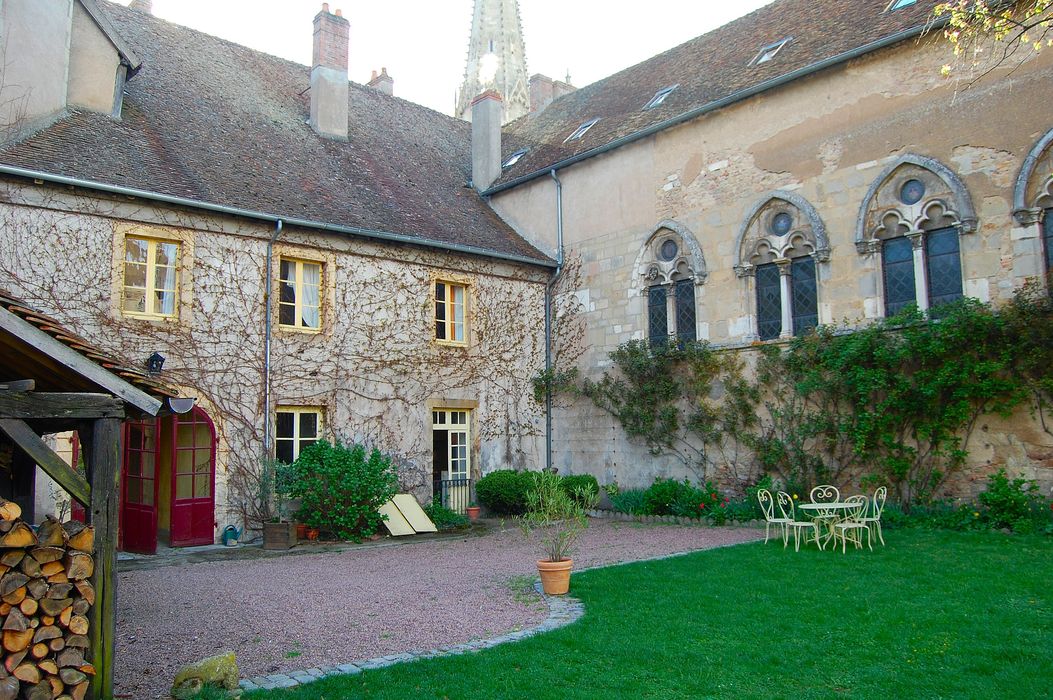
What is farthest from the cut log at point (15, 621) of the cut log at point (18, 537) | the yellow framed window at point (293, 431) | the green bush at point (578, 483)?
the green bush at point (578, 483)

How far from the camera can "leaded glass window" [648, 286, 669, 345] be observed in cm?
1472

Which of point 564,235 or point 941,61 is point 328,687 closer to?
point 941,61

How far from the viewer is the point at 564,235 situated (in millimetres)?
16422

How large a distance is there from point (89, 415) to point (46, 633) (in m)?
1.19

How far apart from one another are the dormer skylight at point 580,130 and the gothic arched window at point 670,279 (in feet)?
12.1

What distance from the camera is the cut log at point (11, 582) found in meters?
4.08

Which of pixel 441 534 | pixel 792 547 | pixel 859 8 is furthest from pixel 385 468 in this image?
pixel 859 8

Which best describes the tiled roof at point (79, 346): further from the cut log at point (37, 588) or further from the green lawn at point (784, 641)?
the green lawn at point (784, 641)

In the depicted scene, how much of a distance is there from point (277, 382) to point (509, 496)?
463cm

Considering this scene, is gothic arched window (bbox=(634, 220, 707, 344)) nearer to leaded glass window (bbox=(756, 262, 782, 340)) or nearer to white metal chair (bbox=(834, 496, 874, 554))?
leaded glass window (bbox=(756, 262, 782, 340))

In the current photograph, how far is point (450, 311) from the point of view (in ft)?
48.9

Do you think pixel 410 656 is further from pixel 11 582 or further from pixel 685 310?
pixel 685 310

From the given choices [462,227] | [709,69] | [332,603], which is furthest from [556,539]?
[709,69]

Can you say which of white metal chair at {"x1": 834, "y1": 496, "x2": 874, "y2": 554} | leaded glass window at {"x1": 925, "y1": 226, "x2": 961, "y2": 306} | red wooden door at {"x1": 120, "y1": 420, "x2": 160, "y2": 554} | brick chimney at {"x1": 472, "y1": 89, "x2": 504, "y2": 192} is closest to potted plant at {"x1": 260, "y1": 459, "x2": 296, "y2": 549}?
red wooden door at {"x1": 120, "y1": 420, "x2": 160, "y2": 554}
